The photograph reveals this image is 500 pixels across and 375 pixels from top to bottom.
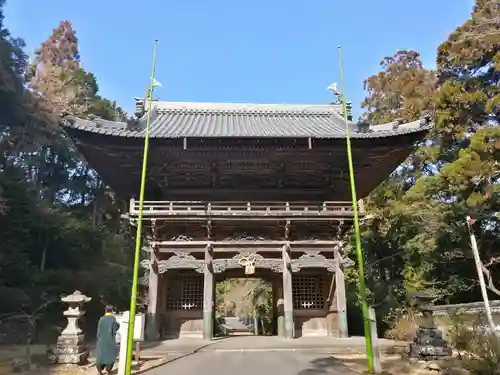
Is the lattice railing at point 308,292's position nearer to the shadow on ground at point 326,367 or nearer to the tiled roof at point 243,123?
the shadow on ground at point 326,367

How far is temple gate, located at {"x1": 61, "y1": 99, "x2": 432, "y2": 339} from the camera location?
13445 millimetres

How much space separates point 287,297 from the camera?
13.6 metres

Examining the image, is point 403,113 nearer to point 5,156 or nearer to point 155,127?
point 155,127

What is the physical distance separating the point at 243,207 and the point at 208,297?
3.43 meters

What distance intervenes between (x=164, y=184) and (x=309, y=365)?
28.7ft

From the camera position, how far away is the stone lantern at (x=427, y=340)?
28.4ft

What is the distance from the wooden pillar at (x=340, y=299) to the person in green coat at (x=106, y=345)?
27.3 ft

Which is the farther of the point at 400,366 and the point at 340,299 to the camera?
the point at 340,299

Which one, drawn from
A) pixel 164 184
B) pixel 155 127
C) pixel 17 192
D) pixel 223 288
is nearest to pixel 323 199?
pixel 164 184

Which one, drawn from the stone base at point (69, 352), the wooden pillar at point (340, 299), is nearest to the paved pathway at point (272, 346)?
the wooden pillar at point (340, 299)

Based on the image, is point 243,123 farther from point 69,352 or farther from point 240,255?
point 69,352

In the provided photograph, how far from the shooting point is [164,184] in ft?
48.4

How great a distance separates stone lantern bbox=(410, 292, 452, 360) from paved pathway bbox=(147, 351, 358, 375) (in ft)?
6.11

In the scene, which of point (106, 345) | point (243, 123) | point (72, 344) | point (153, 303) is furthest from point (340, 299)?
point (243, 123)
